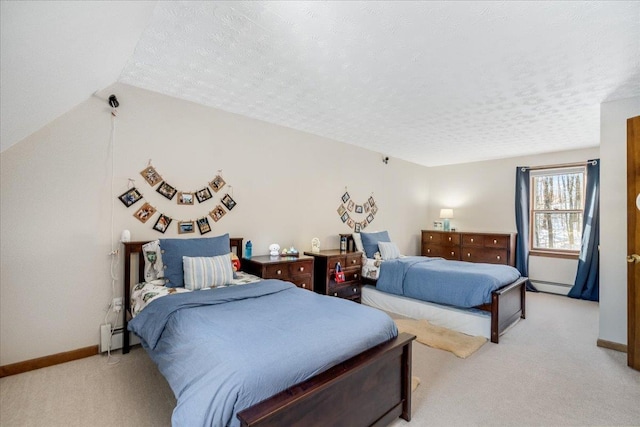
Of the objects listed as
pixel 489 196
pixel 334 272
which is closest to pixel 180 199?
pixel 334 272

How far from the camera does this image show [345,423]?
1503 mm

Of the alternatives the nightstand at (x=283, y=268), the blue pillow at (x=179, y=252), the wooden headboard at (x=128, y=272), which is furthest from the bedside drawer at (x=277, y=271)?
the wooden headboard at (x=128, y=272)

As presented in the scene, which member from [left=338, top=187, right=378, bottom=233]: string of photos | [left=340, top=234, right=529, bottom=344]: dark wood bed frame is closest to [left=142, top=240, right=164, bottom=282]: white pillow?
[left=338, top=187, right=378, bottom=233]: string of photos

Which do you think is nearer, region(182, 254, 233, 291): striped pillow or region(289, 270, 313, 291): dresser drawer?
region(182, 254, 233, 291): striped pillow

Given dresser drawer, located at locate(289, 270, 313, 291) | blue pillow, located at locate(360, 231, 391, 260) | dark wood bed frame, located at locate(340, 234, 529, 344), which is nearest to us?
dark wood bed frame, located at locate(340, 234, 529, 344)

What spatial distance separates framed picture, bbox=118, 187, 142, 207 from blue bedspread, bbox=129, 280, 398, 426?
1.23 meters

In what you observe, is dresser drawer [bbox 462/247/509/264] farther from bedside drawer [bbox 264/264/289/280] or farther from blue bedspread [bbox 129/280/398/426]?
blue bedspread [bbox 129/280/398/426]

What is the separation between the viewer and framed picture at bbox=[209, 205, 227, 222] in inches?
132

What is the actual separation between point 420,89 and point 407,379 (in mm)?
2420

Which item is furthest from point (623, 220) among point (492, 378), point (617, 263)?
point (492, 378)

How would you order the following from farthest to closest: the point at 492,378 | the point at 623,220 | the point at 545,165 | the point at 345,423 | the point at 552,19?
1. the point at 545,165
2. the point at 623,220
3. the point at 492,378
4. the point at 552,19
5. the point at 345,423

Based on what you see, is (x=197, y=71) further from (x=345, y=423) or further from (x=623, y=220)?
(x=623, y=220)

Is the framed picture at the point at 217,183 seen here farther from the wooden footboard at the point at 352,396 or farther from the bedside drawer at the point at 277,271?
the wooden footboard at the point at 352,396

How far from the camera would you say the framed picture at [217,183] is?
3355mm
